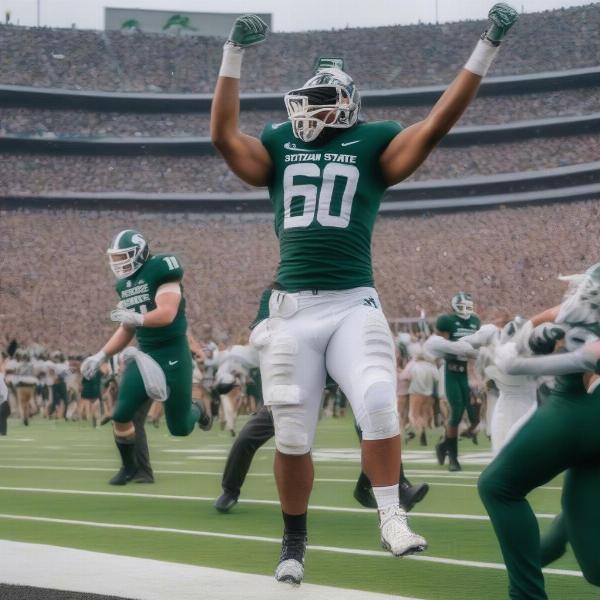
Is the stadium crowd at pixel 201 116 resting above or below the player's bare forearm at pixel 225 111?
below

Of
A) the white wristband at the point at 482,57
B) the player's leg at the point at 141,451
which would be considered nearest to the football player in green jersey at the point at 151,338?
the player's leg at the point at 141,451

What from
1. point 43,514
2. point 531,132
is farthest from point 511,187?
point 43,514

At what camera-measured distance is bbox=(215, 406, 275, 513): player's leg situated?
8.11 metres

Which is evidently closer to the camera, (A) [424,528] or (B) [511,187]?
(A) [424,528]

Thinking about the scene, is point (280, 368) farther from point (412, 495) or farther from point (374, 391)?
point (412, 495)

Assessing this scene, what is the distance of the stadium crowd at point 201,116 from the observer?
2227 inches

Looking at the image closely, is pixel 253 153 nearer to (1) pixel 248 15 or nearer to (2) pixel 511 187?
(1) pixel 248 15

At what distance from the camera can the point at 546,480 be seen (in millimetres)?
4262

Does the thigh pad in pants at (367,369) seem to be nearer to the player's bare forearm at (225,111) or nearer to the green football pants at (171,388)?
the player's bare forearm at (225,111)

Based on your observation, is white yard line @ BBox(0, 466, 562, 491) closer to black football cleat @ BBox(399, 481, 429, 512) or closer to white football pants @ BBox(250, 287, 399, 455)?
black football cleat @ BBox(399, 481, 429, 512)

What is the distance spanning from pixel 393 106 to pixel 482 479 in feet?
184

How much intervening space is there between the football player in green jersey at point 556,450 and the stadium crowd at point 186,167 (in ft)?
170

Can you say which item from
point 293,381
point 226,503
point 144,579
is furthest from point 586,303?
point 226,503

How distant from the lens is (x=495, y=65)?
191 ft
